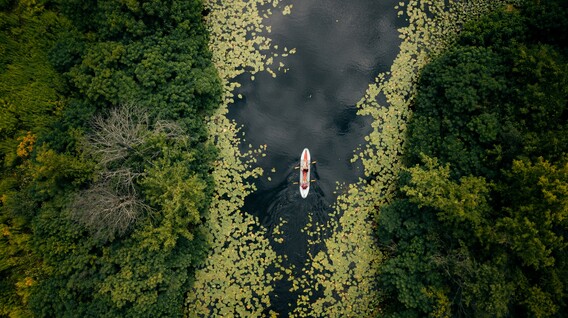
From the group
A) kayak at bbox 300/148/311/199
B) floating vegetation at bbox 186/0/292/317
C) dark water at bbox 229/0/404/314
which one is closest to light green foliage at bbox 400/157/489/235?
dark water at bbox 229/0/404/314

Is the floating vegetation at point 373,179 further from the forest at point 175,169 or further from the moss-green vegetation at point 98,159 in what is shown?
the moss-green vegetation at point 98,159

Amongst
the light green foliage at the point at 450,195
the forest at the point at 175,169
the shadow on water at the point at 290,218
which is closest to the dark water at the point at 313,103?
the shadow on water at the point at 290,218

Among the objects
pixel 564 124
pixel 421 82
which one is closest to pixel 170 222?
pixel 421 82

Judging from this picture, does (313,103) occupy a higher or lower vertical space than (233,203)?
higher

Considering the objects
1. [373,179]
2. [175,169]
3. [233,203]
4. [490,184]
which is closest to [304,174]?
[373,179]

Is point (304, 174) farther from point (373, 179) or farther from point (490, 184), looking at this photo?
point (490, 184)

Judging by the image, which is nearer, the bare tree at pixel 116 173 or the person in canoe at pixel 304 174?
the bare tree at pixel 116 173
